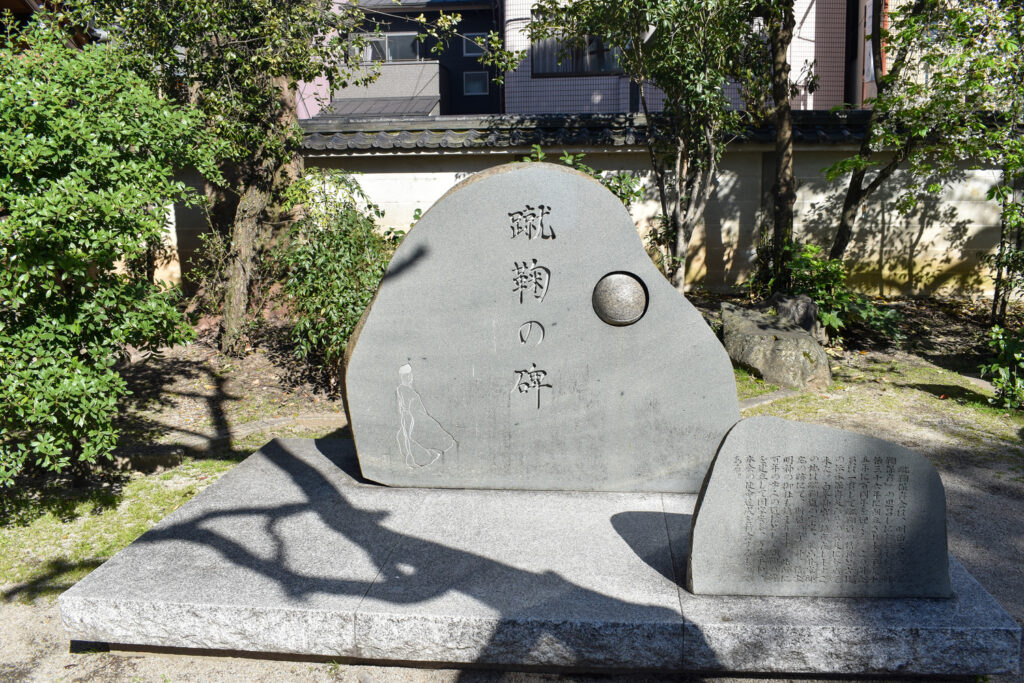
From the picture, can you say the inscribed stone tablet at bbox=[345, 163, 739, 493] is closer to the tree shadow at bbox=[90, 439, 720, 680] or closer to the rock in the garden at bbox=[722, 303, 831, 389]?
the tree shadow at bbox=[90, 439, 720, 680]

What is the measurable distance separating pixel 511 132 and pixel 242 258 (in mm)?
4273

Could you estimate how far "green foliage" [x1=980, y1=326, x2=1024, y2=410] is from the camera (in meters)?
7.37

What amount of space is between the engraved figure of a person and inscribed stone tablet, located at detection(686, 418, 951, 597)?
193 centimetres

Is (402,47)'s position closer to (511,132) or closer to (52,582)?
(511,132)

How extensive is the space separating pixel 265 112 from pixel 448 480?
239 inches

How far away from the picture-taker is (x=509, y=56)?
8328 millimetres

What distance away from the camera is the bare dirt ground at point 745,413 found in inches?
144

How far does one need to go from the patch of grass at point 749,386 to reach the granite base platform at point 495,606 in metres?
3.92

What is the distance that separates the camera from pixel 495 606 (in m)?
3.52

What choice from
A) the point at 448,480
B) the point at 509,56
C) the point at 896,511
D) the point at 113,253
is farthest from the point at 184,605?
the point at 509,56

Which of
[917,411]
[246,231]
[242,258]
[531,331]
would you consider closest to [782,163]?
[917,411]

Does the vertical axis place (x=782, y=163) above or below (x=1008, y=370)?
above

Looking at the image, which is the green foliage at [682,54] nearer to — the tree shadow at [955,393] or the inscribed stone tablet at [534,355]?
the tree shadow at [955,393]

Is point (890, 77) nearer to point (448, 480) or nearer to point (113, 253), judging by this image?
point (448, 480)
